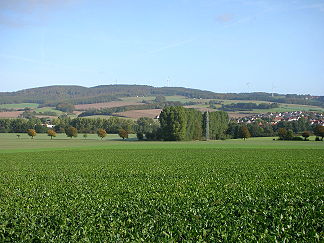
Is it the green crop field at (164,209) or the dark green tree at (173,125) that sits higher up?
the green crop field at (164,209)

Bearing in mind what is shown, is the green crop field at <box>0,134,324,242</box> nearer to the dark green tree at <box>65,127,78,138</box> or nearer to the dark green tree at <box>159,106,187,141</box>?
the dark green tree at <box>159,106,187,141</box>

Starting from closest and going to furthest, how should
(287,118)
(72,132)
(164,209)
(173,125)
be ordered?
(164,209) < (173,125) < (72,132) < (287,118)

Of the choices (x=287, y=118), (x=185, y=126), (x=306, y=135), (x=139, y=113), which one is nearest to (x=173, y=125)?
(x=185, y=126)

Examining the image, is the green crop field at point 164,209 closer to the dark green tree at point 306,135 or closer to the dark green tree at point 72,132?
the dark green tree at point 306,135

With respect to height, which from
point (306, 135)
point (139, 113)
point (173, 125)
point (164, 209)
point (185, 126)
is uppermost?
point (164, 209)

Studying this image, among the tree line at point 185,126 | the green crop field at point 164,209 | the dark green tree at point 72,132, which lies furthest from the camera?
the dark green tree at point 72,132

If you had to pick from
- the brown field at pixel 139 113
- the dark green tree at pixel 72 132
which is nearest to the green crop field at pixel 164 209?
the dark green tree at pixel 72 132

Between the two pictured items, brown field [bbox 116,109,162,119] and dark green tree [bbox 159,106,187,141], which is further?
brown field [bbox 116,109,162,119]

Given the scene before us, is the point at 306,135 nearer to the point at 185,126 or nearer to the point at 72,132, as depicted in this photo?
the point at 185,126

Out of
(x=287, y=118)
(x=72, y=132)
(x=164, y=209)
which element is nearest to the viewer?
(x=164, y=209)

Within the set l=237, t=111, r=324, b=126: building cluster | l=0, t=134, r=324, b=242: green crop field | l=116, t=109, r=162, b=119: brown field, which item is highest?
l=0, t=134, r=324, b=242: green crop field

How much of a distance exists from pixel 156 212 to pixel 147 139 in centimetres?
9662

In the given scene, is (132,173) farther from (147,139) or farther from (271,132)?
(271,132)

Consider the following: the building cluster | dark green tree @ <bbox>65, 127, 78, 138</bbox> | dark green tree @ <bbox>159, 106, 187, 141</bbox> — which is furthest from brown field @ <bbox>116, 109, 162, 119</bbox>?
dark green tree @ <bbox>159, 106, 187, 141</bbox>
